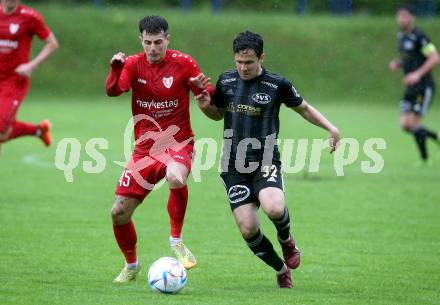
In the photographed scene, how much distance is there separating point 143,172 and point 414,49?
10988 mm

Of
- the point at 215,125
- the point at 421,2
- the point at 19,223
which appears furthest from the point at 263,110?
the point at 421,2

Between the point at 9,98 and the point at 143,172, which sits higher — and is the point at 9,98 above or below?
below

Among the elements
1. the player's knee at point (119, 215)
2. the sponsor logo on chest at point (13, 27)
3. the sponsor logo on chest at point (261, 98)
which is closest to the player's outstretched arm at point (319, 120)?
the sponsor logo on chest at point (261, 98)

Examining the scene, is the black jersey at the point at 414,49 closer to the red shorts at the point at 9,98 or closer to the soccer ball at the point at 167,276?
the red shorts at the point at 9,98

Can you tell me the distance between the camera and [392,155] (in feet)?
64.6

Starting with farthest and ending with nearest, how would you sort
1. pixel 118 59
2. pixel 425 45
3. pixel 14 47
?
1. pixel 425 45
2. pixel 14 47
3. pixel 118 59

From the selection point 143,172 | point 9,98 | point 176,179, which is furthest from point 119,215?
point 9,98

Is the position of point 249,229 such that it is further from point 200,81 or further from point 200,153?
point 200,153

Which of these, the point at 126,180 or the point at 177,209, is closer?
the point at 126,180

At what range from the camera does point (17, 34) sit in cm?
1325

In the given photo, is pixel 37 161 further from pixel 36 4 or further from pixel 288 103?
pixel 36 4

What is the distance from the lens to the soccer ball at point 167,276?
7711 mm

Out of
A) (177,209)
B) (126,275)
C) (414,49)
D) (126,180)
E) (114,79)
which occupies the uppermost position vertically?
(114,79)

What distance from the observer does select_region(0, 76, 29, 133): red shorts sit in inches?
523
